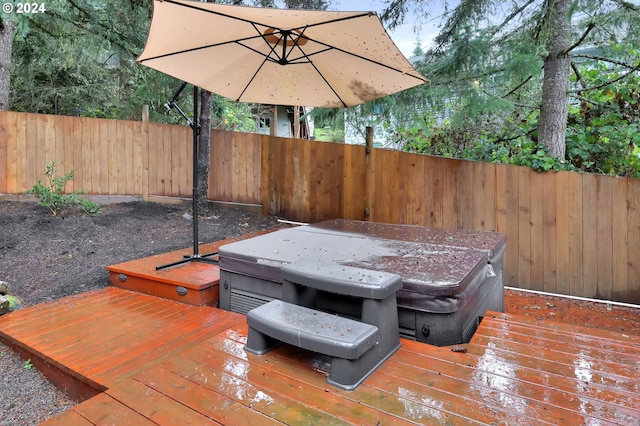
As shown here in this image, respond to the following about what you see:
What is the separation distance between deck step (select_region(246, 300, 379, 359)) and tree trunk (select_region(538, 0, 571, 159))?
12.6ft

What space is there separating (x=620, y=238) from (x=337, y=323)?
3.22 m

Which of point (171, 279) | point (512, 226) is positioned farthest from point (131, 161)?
point (512, 226)

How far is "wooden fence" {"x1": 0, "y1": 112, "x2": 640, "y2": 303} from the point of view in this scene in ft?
11.8

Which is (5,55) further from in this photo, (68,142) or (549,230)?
(549,230)

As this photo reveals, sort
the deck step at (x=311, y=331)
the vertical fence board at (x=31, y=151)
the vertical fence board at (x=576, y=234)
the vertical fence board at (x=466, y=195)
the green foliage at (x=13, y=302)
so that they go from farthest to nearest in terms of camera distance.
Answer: the vertical fence board at (x=31, y=151)
the vertical fence board at (x=466, y=195)
the vertical fence board at (x=576, y=234)
the green foliage at (x=13, y=302)
the deck step at (x=311, y=331)

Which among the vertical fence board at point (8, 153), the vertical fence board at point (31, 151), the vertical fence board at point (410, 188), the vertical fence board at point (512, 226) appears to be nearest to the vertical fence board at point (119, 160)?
the vertical fence board at point (31, 151)

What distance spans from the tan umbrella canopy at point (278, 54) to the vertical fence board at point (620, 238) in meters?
2.07

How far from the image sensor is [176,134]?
612 cm

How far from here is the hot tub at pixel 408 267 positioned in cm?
193

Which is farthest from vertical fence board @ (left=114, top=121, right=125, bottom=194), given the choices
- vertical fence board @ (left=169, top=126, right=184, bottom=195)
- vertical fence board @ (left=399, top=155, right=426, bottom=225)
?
vertical fence board @ (left=399, top=155, right=426, bottom=225)

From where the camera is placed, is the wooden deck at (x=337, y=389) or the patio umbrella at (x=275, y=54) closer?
the wooden deck at (x=337, y=389)

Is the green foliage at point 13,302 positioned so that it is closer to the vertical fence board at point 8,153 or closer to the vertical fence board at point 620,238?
the vertical fence board at point 8,153

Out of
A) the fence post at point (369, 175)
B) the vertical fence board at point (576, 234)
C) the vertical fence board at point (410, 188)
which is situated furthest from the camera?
the fence post at point (369, 175)

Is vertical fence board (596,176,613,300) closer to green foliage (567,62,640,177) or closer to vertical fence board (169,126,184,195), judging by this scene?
green foliage (567,62,640,177)
